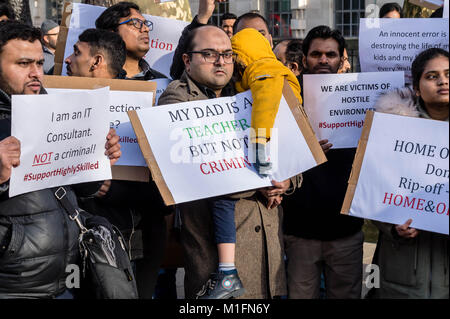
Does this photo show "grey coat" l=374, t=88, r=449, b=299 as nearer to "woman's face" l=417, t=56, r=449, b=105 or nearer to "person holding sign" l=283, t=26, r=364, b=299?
"woman's face" l=417, t=56, r=449, b=105

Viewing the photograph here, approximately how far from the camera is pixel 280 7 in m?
23.9

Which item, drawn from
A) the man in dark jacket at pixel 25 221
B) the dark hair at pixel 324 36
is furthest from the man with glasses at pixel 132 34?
the man in dark jacket at pixel 25 221

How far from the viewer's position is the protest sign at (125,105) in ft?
12.7

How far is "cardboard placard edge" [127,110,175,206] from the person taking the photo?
356 cm

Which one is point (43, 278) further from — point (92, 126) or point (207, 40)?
point (207, 40)

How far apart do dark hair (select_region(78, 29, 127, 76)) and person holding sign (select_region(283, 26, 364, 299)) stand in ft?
4.52

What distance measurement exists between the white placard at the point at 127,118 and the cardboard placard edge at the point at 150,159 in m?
0.32

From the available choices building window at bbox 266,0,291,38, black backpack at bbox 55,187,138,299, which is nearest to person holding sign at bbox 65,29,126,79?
black backpack at bbox 55,187,138,299

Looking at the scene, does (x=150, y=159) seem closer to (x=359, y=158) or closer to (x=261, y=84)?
(x=261, y=84)

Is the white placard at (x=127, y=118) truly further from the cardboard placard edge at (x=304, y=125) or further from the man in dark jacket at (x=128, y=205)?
the cardboard placard edge at (x=304, y=125)

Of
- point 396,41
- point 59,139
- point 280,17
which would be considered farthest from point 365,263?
point 280,17

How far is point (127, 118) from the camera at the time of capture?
3.97m
